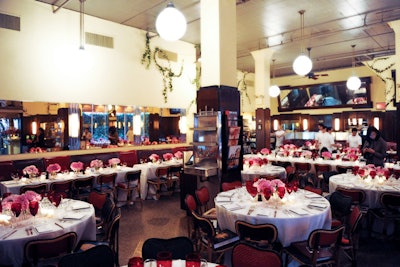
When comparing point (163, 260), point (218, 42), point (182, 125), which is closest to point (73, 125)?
point (182, 125)

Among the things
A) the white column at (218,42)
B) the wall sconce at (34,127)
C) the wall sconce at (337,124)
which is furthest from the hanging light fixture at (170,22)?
the wall sconce at (337,124)

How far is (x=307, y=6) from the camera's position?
7457 mm

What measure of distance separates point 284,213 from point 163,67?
314 inches

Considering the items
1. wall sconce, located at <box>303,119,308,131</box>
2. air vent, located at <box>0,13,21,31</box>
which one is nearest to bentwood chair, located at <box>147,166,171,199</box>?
air vent, located at <box>0,13,21,31</box>

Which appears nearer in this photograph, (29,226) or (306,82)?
(29,226)

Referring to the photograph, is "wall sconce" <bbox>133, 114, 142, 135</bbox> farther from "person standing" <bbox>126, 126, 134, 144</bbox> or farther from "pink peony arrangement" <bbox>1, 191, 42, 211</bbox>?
"pink peony arrangement" <bbox>1, 191, 42, 211</bbox>

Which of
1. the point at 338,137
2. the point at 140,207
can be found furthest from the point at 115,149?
the point at 338,137

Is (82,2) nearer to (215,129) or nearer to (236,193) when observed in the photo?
(215,129)

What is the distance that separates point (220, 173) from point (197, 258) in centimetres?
368

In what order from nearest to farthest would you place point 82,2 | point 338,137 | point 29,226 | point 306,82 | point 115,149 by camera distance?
A: point 29,226
point 82,2
point 115,149
point 338,137
point 306,82

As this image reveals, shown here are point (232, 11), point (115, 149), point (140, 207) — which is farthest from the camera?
point (115, 149)

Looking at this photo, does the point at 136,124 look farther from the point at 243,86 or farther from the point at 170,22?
the point at 243,86

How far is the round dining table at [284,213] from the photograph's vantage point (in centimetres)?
328

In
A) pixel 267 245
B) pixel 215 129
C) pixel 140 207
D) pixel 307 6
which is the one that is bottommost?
pixel 140 207
